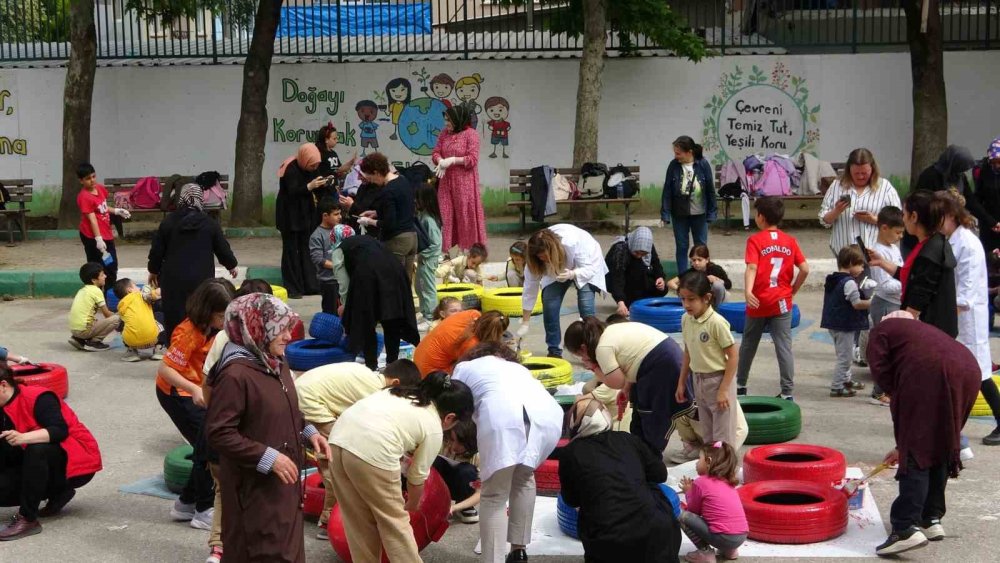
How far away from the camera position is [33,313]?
13.8 metres

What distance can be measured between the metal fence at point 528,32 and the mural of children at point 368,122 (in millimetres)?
827

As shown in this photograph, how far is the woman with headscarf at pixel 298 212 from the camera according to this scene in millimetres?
13758

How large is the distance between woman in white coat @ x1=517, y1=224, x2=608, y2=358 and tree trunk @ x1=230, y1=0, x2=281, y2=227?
28.7 ft

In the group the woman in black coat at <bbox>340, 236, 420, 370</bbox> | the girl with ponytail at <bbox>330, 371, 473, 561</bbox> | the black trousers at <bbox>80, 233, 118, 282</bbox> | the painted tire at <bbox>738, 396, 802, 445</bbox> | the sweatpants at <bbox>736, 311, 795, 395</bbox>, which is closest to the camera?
the girl with ponytail at <bbox>330, 371, 473, 561</bbox>

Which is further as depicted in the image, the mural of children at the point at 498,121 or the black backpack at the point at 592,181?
the mural of children at the point at 498,121

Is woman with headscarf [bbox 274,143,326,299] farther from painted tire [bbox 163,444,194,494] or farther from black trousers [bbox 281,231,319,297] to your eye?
painted tire [bbox 163,444,194,494]

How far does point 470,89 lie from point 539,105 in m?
1.11

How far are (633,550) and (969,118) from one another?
1625cm

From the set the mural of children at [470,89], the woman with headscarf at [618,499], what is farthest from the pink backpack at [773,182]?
the woman with headscarf at [618,499]

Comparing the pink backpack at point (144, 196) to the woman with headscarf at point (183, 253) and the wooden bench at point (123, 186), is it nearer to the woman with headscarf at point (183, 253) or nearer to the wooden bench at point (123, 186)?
the wooden bench at point (123, 186)

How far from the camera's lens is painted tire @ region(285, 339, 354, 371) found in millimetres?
10367

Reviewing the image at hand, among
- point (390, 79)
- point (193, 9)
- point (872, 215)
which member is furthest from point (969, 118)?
point (193, 9)

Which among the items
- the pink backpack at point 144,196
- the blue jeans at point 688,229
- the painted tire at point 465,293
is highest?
→ the pink backpack at point 144,196

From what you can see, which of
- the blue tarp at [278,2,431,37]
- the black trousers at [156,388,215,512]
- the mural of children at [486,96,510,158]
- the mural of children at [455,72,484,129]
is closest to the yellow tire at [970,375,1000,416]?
the black trousers at [156,388,215,512]
